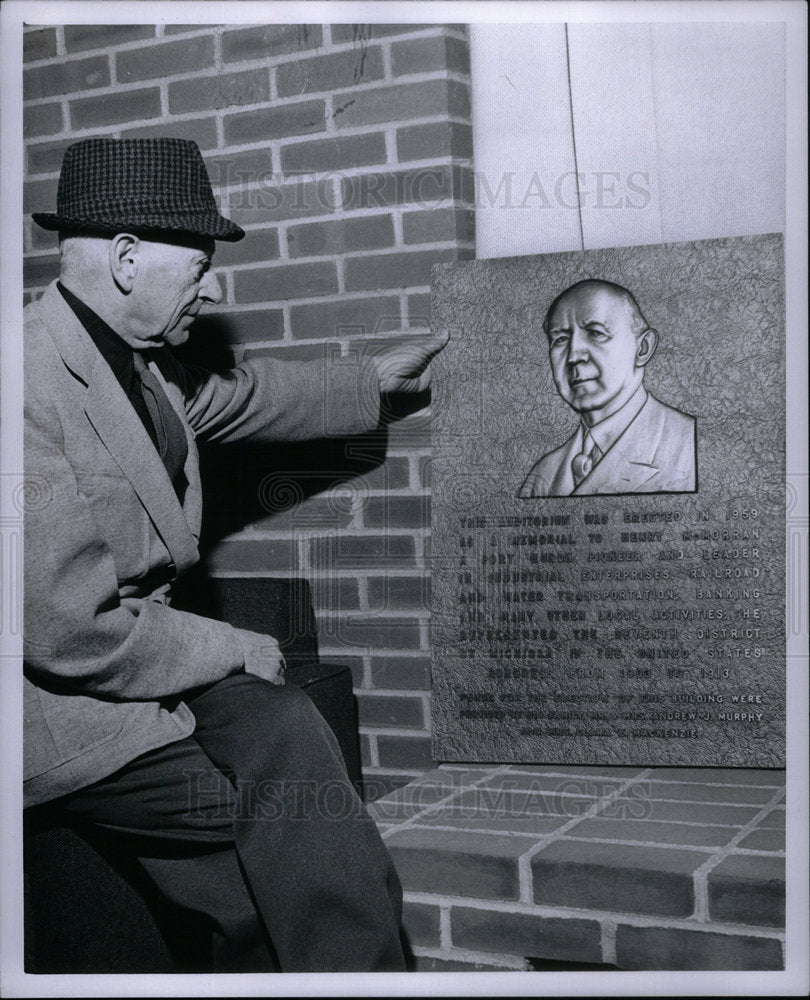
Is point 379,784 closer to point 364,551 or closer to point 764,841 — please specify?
point 364,551

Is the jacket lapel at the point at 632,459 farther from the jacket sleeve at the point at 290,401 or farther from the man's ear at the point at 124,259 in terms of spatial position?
the man's ear at the point at 124,259

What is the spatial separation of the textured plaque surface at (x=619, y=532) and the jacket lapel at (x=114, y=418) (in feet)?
1.96

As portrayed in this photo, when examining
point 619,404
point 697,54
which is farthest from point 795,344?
point 697,54

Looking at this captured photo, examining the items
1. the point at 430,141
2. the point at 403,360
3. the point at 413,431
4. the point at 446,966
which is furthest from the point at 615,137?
the point at 446,966

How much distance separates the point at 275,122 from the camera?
8.02 feet

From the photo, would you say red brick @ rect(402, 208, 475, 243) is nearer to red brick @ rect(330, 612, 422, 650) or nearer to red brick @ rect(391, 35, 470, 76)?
red brick @ rect(391, 35, 470, 76)

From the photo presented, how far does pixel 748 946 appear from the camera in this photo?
199cm

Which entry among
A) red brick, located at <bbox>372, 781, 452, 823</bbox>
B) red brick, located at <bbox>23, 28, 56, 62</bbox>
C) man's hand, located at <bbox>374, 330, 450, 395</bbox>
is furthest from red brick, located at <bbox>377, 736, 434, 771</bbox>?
red brick, located at <bbox>23, 28, 56, 62</bbox>

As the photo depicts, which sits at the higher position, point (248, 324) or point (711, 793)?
point (248, 324)

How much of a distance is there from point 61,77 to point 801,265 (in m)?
1.64

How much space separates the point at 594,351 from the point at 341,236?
23.7 inches

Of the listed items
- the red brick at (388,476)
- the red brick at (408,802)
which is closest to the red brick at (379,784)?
the red brick at (408,802)

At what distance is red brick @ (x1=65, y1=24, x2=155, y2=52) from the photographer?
240 centimetres

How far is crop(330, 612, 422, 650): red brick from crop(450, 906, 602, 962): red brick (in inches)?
23.1
